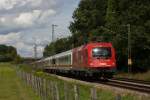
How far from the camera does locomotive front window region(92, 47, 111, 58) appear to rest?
1906 inches

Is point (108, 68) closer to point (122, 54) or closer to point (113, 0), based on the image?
point (122, 54)

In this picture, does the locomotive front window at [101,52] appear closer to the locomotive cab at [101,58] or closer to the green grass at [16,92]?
the locomotive cab at [101,58]

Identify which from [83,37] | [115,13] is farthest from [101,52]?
[83,37]

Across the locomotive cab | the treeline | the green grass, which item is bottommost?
the green grass

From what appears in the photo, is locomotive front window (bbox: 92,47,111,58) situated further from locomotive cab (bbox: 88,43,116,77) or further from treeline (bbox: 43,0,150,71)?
treeline (bbox: 43,0,150,71)

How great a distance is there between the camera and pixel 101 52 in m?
48.5

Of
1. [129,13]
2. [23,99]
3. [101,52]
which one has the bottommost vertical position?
[23,99]

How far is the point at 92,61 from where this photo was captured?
47.9 m

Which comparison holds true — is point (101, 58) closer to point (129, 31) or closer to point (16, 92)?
point (16, 92)

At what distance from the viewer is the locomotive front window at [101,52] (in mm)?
48406

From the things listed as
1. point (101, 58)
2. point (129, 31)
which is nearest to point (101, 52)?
point (101, 58)

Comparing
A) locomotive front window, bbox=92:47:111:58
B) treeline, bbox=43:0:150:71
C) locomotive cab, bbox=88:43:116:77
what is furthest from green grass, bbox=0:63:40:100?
treeline, bbox=43:0:150:71

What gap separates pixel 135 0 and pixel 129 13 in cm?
366

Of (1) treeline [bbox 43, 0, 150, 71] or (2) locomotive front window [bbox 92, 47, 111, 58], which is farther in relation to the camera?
(1) treeline [bbox 43, 0, 150, 71]
